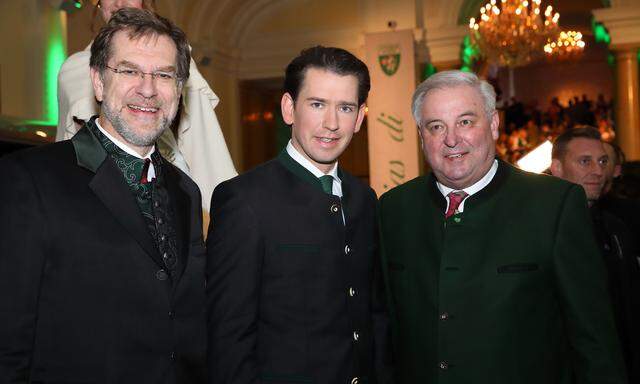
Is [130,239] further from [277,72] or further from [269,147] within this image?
[269,147]

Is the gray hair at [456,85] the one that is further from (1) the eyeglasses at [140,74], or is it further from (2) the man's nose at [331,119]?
(1) the eyeglasses at [140,74]

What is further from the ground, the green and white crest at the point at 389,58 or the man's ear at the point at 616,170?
the green and white crest at the point at 389,58

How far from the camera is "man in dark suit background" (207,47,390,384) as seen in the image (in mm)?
1948

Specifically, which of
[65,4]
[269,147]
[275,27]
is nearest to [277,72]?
[275,27]

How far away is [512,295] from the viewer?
210 cm

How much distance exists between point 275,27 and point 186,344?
11.4 meters

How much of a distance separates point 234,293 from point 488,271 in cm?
81

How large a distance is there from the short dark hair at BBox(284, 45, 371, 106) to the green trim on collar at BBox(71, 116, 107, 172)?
64 centimetres

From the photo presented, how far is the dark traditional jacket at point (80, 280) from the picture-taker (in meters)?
1.59

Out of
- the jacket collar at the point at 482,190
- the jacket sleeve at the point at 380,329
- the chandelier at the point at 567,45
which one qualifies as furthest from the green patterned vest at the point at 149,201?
the chandelier at the point at 567,45

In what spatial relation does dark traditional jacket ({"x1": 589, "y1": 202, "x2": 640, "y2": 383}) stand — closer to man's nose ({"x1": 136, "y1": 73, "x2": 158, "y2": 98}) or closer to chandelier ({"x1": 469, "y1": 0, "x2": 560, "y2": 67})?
man's nose ({"x1": 136, "y1": 73, "x2": 158, "y2": 98})

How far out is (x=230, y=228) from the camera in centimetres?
199

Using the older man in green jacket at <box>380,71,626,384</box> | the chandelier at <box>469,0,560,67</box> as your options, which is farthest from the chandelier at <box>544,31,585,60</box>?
the older man in green jacket at <box>380,71,626,384</box>

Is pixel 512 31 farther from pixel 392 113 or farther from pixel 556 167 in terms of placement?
pixel 556 167
